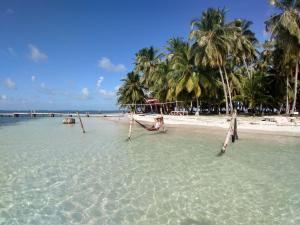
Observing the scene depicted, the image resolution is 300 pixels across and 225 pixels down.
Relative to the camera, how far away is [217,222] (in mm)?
5738

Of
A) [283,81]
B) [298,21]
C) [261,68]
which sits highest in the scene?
[298,21]

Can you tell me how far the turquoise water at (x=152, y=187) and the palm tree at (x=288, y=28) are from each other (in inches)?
507

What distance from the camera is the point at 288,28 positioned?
22.7m

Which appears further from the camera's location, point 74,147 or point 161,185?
point 74,147

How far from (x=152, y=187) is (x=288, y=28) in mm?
20848

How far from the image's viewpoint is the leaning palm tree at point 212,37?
2702 cm

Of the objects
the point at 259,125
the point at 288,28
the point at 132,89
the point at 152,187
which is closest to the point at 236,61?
the point at 288,28

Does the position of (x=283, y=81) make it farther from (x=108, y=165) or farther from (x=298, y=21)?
(x=108, y=165)

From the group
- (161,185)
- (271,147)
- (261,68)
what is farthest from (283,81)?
(161,185)

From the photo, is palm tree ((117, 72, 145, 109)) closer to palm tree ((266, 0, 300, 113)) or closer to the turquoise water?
palm tree ((266, 0, 300, 113))

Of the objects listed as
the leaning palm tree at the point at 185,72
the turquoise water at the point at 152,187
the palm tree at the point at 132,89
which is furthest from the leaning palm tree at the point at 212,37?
the palm tree at the point at 132,89

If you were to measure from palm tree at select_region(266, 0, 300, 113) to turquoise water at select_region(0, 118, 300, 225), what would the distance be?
42.3 ft

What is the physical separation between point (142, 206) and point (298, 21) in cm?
2409

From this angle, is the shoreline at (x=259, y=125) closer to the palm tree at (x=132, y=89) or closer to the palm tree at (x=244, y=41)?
the palm tree at (x=244, y=41)
